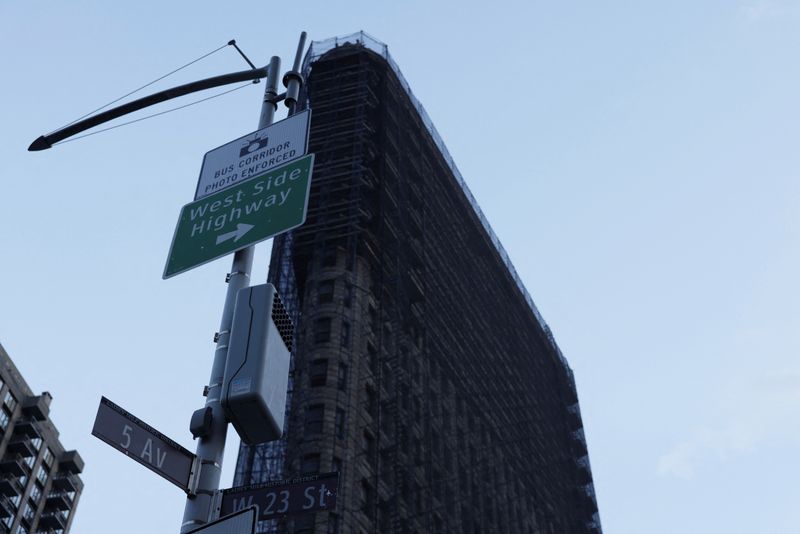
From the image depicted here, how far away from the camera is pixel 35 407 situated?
10019 cm

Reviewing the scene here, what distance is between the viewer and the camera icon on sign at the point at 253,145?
951cm

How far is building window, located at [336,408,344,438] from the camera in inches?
1984

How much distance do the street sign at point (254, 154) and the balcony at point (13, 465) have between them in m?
95.6

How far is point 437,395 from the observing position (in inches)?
2633

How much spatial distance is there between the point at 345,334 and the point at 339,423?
7.26 metres

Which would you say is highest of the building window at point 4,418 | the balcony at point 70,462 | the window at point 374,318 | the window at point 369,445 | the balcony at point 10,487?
the balcony at point 70,462

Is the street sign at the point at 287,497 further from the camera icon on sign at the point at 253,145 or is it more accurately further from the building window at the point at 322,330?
the building window at the point at 322,330

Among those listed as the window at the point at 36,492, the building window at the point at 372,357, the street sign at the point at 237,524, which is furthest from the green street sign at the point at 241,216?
the window at the point at 36,492

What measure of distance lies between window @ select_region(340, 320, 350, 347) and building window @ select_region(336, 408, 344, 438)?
Result: 5331mm

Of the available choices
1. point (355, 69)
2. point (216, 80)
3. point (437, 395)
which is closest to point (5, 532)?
point (437, 395)

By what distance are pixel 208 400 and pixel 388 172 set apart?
63.4m

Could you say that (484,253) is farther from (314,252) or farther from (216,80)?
(216,80)

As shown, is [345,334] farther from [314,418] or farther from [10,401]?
[10,401]

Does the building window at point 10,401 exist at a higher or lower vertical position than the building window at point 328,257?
higher
